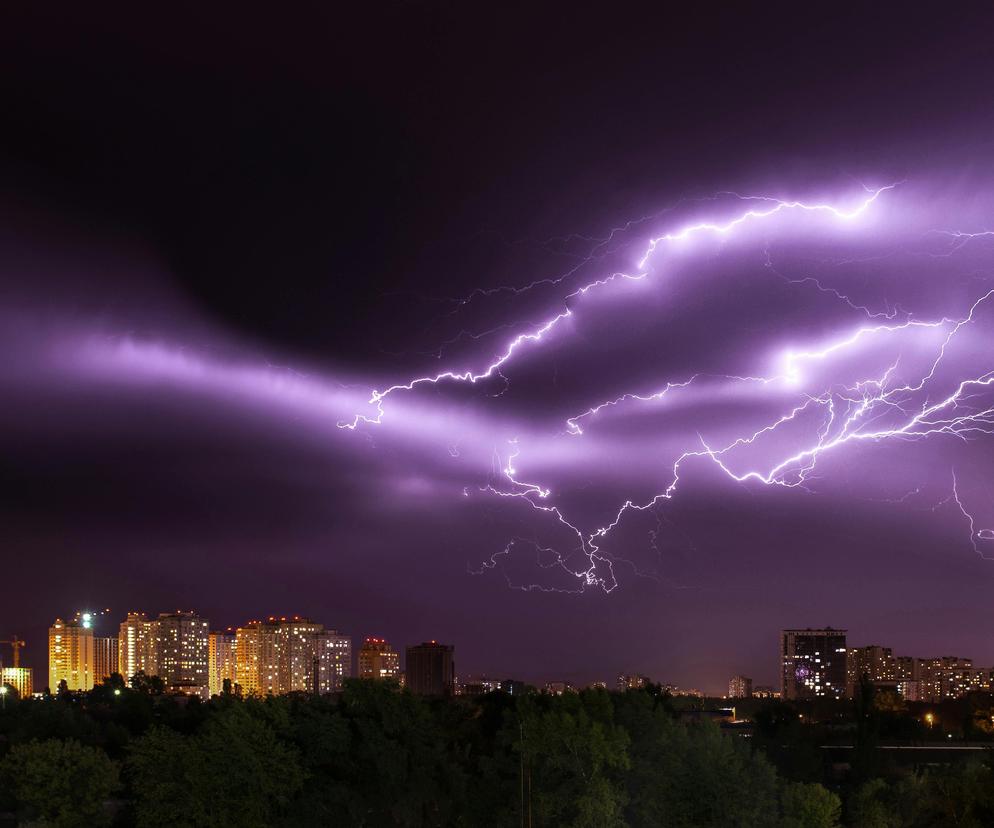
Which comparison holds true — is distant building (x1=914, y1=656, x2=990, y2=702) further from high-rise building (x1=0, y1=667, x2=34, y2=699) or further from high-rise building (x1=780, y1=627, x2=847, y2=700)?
high-rise building (x1=0, y1=667, x2=34, y2=699)

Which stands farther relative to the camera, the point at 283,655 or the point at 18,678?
the point at 283,655

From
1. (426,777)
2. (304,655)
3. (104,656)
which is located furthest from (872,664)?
(426,777)

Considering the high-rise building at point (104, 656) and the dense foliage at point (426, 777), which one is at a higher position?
the dense foliage at point (426, 777)

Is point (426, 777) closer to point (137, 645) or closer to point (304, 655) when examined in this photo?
point (304, 655)

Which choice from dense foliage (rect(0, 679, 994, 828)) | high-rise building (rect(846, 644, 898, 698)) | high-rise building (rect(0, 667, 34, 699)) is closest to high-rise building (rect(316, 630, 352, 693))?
high-rise building (rect(0, 667, 34, 699))

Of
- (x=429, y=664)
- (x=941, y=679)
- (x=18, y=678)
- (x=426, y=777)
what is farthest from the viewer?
(x=941, y=679)

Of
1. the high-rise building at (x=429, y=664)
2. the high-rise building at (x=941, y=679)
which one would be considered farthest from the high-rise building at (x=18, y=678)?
the high-rise building at (x=941, y=679)

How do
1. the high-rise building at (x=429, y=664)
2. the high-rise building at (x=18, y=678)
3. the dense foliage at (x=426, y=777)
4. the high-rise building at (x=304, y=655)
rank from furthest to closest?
1. the high-rise building at (x=304, y=655)
2. the high-rise building at (x=429, y=664)
3. the high-rise building at (x=18, y=678)
4. the dense foliage at (x=426, y=777)

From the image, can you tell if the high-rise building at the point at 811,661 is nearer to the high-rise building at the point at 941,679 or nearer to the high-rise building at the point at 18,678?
the high-rise building at the point at 941,679
